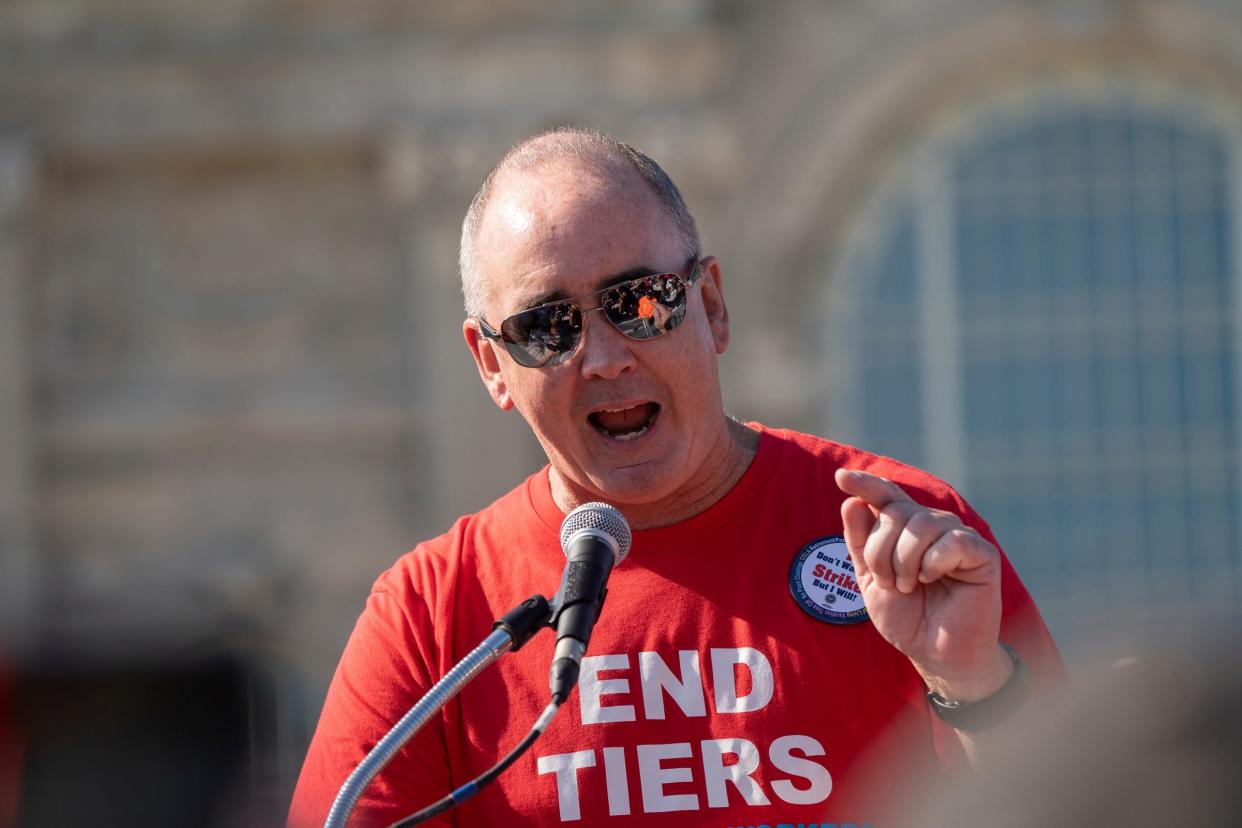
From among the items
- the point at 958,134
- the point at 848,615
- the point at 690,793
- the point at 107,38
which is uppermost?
the point at 107,38

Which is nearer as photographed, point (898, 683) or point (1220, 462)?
point (898, 683)

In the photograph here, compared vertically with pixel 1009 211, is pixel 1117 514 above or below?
below

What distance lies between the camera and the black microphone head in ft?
8.48

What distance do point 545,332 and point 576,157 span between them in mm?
306

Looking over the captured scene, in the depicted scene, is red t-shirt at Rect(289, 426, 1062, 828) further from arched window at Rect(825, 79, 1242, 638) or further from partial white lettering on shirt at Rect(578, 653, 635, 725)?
arched window at Rect(825, 79, 1242, 638)

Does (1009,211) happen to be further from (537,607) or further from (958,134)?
(537,607)

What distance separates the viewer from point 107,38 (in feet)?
31.4

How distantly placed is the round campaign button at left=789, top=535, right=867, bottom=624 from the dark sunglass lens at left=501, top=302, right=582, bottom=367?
A: 1.60 ft

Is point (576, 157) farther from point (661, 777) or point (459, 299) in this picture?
point (459, 299)

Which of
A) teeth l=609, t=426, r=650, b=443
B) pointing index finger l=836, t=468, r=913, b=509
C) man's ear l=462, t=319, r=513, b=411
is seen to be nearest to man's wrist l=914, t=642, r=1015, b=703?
pointing index finger l=836, t=468, r=913, b=509

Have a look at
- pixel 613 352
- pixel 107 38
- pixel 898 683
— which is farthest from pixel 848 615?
pixel 107 38

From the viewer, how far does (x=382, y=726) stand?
2834 mm

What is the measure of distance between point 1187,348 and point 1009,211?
112cm

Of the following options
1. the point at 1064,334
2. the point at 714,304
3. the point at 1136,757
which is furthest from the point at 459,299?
the point at 1136,757
